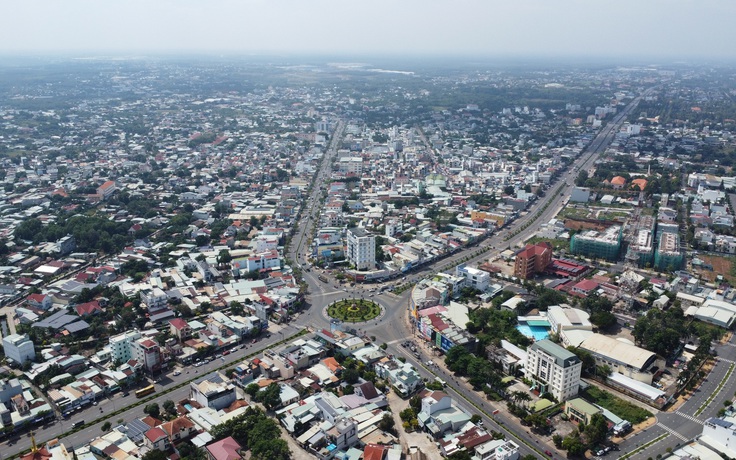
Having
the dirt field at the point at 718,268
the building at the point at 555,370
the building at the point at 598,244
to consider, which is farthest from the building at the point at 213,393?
the dirt field at the point at 718,268

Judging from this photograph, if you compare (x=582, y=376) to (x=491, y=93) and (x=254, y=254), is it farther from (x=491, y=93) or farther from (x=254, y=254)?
(x=491, y=93)

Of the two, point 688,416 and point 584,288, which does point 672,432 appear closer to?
point 688,416

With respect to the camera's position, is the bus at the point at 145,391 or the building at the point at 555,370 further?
the bus at the point at 145,391

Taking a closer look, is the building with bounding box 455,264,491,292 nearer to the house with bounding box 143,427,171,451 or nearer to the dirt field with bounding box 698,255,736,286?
the dirt field with bounding box 698,255,736,286

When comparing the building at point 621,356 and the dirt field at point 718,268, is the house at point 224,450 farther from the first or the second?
the dirt field at point 718,268

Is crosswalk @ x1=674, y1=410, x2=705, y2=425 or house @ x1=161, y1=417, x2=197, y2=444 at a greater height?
house @ x1=161, y1=417, x2=197, y2=444

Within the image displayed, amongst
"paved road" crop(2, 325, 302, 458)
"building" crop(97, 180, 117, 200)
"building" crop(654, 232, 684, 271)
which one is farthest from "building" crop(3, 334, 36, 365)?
"building" crop(654, 232, 684, 271)

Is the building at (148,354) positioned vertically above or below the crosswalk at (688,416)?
above
